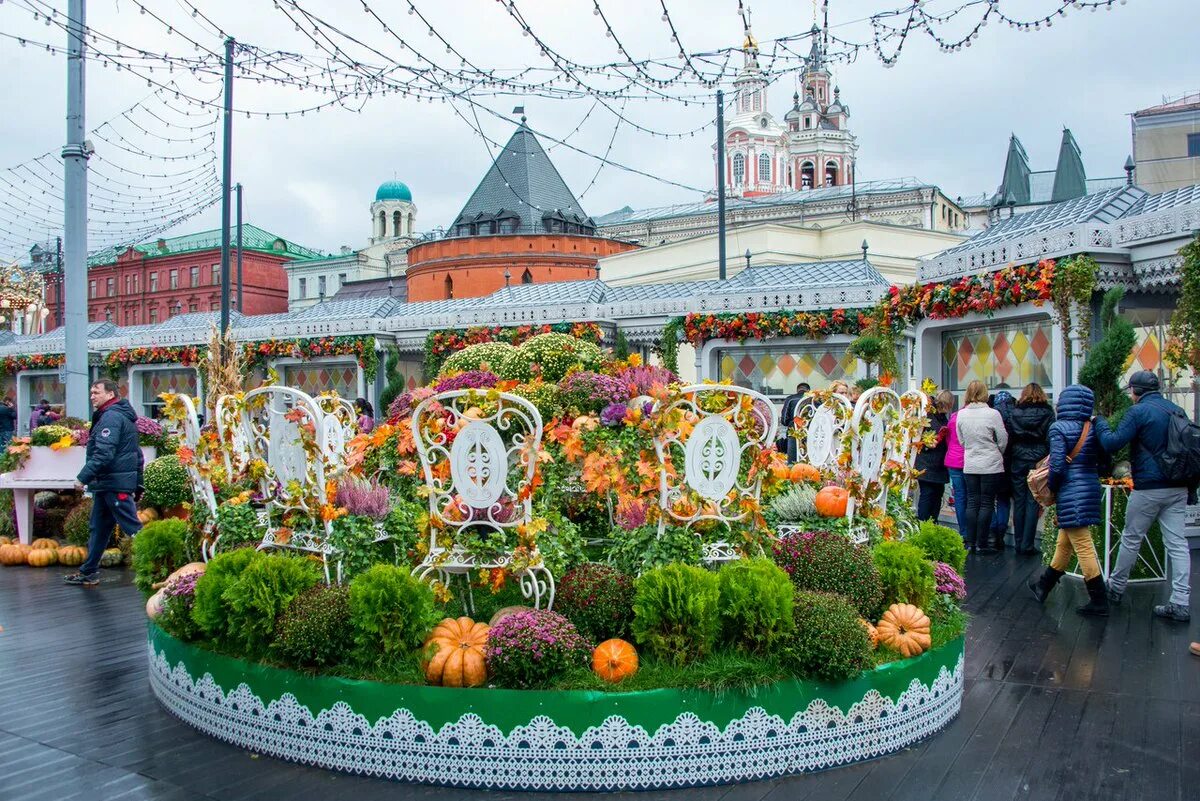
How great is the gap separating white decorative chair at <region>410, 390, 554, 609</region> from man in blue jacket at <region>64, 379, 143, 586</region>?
176 inches

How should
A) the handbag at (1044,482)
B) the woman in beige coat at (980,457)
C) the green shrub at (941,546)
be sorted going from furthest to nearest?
the woman in beige coat at (980,457)
the handbag at (1044,482)
the green shrub at (941,546)

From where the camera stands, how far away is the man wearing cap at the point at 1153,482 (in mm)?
6172

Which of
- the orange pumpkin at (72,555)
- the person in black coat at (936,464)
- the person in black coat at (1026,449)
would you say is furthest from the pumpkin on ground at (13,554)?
the person in black coat at (1026,449)

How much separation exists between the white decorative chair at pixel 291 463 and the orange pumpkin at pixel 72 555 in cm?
494

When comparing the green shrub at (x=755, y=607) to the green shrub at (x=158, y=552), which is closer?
the green shrub at (x=755, y=607)

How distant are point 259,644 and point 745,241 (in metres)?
35.7

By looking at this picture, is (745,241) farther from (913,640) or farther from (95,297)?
(95,297)

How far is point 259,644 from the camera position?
170 inches

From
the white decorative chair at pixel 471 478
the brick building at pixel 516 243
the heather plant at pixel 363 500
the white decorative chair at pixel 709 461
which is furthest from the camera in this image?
the brick building at pixel 516 243

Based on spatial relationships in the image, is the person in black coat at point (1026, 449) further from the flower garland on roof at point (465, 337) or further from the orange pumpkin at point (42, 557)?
the orange pumpkin at point (42, 557)

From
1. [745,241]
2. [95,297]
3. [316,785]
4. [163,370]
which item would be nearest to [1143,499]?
[316,785]

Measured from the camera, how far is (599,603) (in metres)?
4.33

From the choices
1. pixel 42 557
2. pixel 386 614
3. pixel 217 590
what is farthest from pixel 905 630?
pixel 42 557

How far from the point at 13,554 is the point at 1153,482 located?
9.78 meters
